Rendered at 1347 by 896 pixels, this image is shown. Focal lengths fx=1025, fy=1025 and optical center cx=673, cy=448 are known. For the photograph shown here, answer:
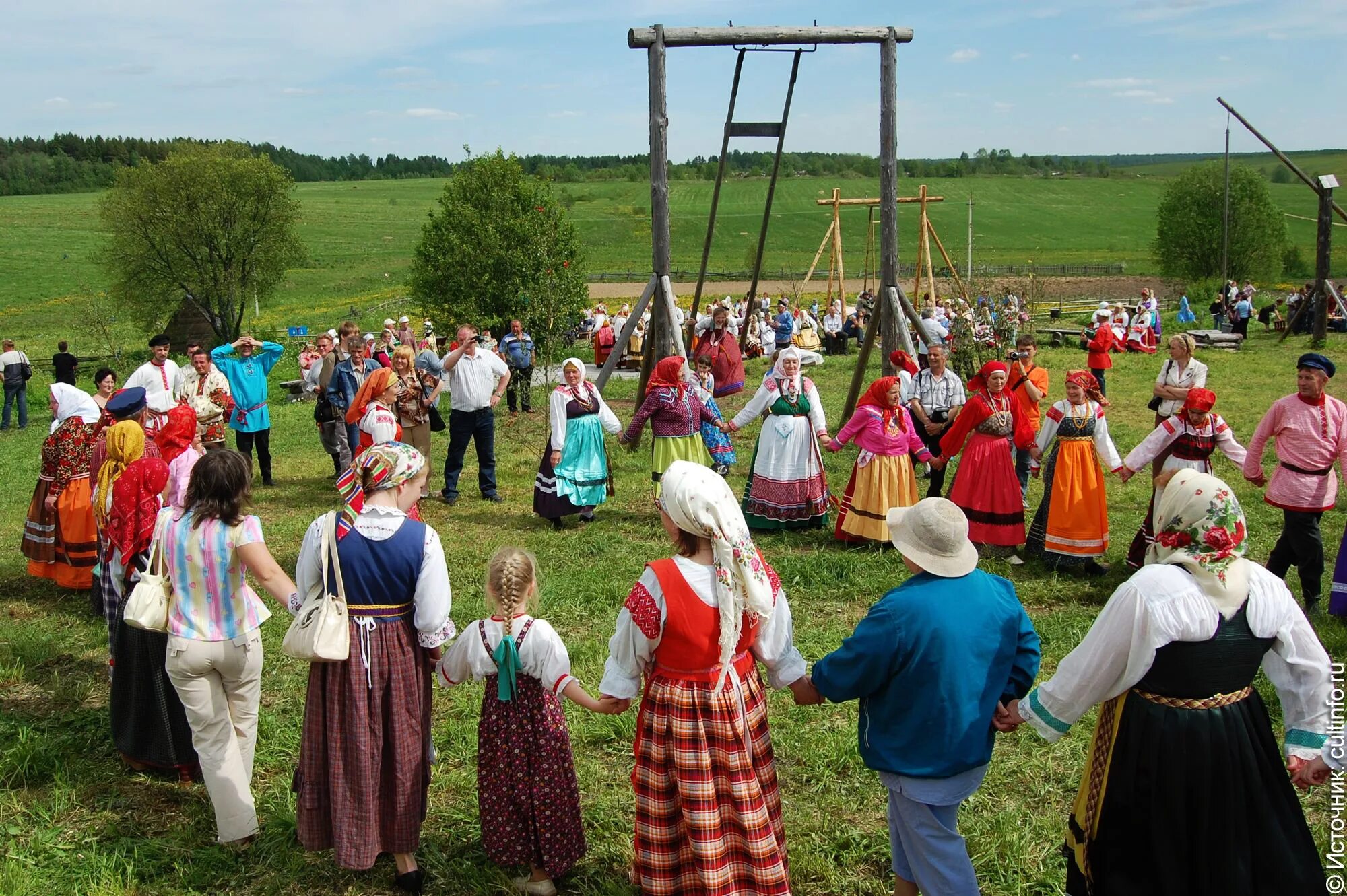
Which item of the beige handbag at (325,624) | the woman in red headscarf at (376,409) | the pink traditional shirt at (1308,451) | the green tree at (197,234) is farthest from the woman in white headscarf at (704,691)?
the green tree at (197,234)

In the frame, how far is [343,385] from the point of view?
428 inches

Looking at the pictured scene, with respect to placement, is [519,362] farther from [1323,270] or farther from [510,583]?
[1323,270]

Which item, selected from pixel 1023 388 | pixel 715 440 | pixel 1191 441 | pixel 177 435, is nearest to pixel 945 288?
pixel 1023 388

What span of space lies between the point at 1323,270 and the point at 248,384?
20396mm

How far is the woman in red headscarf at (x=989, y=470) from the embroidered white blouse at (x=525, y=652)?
499 cm

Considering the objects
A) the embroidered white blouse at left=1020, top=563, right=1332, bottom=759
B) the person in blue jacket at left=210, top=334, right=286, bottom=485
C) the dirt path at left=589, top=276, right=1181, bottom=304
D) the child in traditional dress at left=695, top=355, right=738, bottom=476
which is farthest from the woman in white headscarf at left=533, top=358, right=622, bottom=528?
the dirt path at left=589, top=276, right=1181, bottom=304

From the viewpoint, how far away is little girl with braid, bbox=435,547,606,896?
3.66 m

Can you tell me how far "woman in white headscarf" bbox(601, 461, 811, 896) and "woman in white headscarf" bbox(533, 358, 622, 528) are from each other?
560 cm

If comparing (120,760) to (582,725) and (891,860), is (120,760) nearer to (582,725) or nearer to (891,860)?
(582,725)

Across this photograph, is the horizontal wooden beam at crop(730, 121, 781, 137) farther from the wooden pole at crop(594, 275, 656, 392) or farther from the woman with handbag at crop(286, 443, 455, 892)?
the woman with handbag at crop(286, 443, 455, 892)

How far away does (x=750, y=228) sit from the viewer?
6912cm

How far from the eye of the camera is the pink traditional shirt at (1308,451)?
6512mm

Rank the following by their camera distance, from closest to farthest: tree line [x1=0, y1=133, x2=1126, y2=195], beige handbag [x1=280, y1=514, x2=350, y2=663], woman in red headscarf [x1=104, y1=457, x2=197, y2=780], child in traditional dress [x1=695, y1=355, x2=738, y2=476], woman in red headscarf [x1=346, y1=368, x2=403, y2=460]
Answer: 1. beige handbag [x1=280, y1=514, x2=350, y2=663]
2. woman in red headscarf [x1=104, y1=457, x2=197, y2=780]
3. woman in red headscarf [x1=346, y1=368, x2=403, y2=460]
4. child in traditional dress [x1=695, y1=355, x2=738, y2=476]
5. tree line [x1=0, y1=133, x2=1126, y2=195]

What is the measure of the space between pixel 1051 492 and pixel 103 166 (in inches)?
4259
